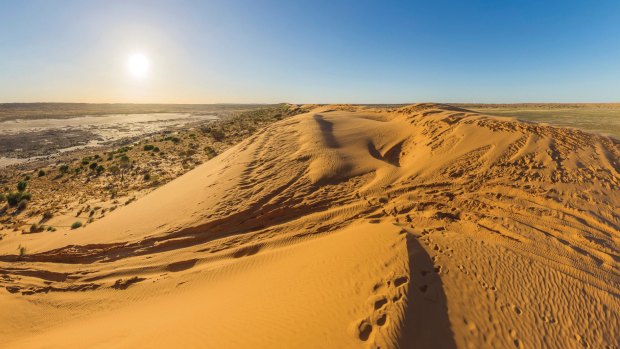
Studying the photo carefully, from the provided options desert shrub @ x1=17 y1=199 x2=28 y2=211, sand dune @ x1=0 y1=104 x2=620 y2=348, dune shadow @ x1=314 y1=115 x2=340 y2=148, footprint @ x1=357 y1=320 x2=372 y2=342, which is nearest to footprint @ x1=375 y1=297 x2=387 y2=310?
sand dune @ x1=0 y1=104 x2=620 y2=348

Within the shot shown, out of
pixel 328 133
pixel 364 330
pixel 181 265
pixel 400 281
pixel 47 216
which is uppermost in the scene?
pixel 328 133

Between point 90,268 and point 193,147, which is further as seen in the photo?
point 193,147

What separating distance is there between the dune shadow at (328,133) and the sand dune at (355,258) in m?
2.22

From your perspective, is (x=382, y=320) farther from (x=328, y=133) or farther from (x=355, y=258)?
(x=328, y=133)

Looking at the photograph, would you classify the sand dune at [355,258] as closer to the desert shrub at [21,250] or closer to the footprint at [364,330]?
the footprint at [364,330]

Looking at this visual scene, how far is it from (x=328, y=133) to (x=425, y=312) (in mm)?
14306

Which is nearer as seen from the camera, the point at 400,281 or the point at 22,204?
the point at 400,281

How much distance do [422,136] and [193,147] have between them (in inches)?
826

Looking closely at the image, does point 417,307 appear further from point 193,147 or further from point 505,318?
point 193,147

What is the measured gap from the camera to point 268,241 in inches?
333

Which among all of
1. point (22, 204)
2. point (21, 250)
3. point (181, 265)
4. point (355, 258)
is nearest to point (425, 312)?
point (355, 258)

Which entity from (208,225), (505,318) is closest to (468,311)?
(505,318)

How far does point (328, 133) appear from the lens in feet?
59.7

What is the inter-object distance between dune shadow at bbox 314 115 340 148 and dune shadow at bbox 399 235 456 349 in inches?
410
